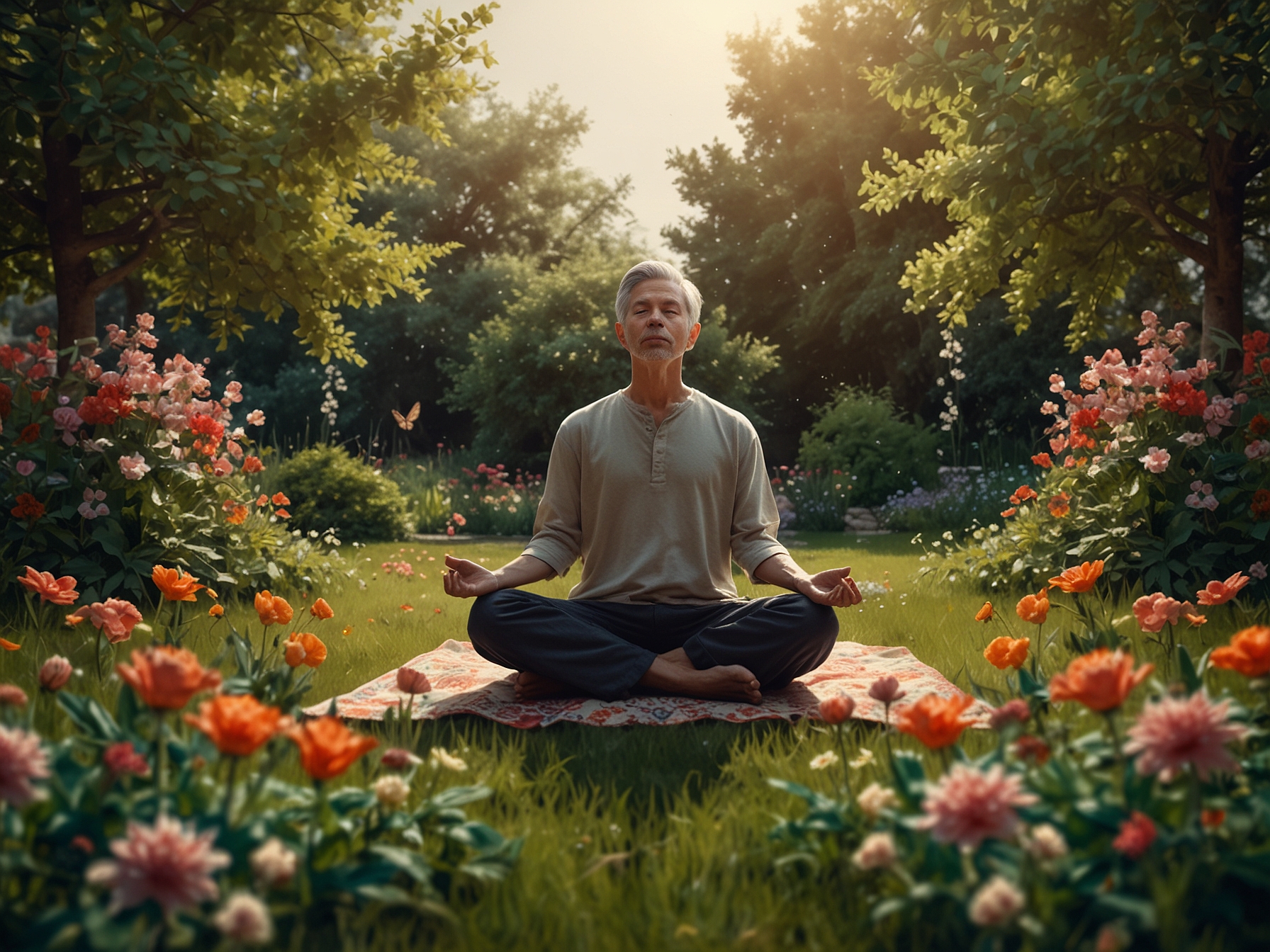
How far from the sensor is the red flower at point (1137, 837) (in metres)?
1.08

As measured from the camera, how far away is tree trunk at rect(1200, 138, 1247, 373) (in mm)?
5336

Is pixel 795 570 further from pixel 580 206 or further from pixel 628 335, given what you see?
pixel 580 206

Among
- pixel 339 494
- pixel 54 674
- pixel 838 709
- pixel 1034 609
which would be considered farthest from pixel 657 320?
pixel 339 494

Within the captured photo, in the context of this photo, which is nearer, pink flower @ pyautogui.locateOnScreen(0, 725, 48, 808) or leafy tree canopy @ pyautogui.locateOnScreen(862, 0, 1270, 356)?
pink flower @ pyautogui.locateOnScreen(0, 725, 48, 808)

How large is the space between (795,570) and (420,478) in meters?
9.56

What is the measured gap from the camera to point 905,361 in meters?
17.9

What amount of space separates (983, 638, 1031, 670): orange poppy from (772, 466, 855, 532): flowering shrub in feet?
27.7

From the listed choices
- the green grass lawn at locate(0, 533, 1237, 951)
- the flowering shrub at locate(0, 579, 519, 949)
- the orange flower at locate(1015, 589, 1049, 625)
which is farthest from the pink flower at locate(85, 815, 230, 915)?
the orange flower at locate(1015, 589, 1049, 625)

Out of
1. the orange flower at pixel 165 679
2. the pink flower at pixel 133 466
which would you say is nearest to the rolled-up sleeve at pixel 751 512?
the orange flower at pixel 165 679

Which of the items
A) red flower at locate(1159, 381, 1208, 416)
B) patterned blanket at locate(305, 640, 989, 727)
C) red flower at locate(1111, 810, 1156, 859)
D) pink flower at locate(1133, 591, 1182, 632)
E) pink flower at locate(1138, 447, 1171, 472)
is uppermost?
red flower at locate(1159, 381, 1208, 416)

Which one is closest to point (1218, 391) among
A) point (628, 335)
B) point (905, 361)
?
point (628, 335)

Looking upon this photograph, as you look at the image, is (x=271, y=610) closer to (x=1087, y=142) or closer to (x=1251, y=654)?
(x=1251, y=654)

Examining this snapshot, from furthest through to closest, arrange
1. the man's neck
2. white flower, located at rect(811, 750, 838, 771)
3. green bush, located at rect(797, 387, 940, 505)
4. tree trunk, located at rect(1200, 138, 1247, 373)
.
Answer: green bush, located at rect(797, 387, 940, 505), tree trunk, located at rect(1200, 138, 1247, 373), the man's neck, white flower, located at rect(811, 750, 838, 771)

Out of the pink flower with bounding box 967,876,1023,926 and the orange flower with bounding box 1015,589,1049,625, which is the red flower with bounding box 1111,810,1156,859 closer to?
the pink flower with bounding box 967,876,1023,926
